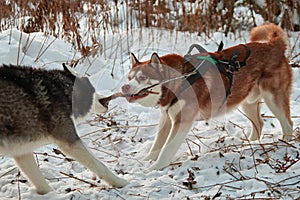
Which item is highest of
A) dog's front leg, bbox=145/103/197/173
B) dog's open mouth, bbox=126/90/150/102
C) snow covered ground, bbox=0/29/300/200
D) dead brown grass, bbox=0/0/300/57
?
dead brown grass, bbox=0/0/300/57

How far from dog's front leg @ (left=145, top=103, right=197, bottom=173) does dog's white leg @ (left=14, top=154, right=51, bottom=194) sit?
0.85 m

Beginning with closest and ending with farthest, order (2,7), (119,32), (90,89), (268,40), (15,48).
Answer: (90,89)
(268,40)
(15,48)
(2,7)
(119,32)

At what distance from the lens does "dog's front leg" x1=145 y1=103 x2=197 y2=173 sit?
3490 mm

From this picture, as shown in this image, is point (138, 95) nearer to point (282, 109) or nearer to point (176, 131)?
point (176, 131)

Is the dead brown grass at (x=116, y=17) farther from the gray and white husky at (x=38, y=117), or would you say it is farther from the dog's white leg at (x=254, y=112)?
the gray and white husky at (x=38, y=117)

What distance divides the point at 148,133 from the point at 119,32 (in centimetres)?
A: 272

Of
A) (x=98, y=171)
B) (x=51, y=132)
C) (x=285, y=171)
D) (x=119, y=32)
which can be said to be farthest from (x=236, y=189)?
(x=119, y=32)

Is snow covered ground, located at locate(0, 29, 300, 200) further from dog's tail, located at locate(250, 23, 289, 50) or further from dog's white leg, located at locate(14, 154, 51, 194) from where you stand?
dog's tail, located at locate(250, 23, 289, 50)

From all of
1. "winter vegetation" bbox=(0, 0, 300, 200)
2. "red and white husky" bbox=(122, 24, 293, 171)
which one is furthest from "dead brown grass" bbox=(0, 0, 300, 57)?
"red and white husky" bbox=(122, 24, 293, 171)

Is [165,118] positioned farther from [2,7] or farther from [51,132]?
[2,7]

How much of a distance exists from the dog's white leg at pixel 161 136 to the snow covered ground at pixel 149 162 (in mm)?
115

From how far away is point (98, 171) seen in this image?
3033 mm

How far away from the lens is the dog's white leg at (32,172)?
3.05 metres

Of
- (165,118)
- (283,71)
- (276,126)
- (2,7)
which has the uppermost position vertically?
(2,7)
